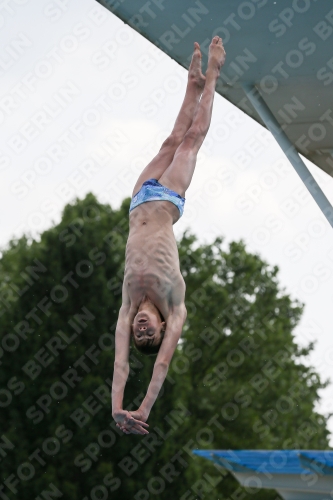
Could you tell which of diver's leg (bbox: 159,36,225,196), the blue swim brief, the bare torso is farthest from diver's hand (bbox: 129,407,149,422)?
Answer: diver's leg (bbox: 159,36,225,196)

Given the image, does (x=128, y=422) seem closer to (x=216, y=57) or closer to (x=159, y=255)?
(x=159, y=255)

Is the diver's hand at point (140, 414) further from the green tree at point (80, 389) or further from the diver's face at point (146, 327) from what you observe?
the green tree at point (80, 389)

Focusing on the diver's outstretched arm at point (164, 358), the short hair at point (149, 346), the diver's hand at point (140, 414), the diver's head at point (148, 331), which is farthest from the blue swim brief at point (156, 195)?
the diver's hand at point (140, 414)

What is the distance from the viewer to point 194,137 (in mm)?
6234

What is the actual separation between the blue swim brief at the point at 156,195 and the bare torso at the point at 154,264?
7 centimetres

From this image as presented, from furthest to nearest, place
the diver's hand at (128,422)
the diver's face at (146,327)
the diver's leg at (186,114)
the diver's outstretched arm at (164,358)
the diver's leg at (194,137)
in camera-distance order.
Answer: the diver's leg at (186,114) → the diver's leg at (194,137) → the diver's face at (146,327) → the diver's outstretched arm at (164,358) → the diver's hand at (128,422)

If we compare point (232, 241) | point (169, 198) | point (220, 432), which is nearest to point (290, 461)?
point (169, 198)

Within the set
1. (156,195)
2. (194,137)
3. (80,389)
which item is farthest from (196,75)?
(80,389)

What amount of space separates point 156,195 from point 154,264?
2.26 feet

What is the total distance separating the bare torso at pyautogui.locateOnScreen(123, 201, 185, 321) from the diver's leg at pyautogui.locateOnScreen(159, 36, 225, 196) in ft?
1.02

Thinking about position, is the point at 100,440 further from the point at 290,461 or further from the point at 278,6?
the point at 278,6

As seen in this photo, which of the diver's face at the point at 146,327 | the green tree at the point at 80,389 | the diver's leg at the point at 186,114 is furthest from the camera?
the green tree at the point at 80,389

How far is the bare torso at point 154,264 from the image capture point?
18.2ft

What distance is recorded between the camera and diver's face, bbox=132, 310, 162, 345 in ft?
17.2
